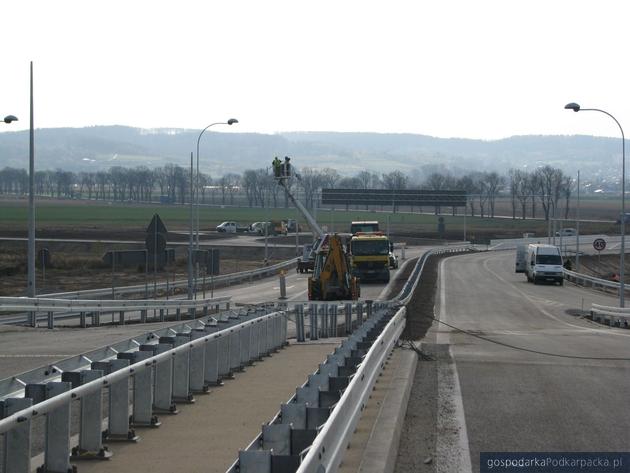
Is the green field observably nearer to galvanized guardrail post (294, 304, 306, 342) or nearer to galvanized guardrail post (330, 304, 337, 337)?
galvanized guardrail post (330, 304, 337, 337)

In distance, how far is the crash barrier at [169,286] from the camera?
1564 inches

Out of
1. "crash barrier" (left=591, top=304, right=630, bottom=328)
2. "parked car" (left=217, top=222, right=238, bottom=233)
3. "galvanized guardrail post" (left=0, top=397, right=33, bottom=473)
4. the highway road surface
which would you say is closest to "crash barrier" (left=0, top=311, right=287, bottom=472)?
"galvanized guardrail post" (left=0, top=397, right=33, bottom=473)

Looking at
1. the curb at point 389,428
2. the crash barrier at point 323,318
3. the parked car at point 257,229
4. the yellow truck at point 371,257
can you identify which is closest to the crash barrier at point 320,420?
the curb at point 389,428

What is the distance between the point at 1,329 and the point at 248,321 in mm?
12918

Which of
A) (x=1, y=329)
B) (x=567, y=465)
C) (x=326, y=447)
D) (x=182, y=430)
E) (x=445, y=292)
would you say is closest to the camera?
(x=326, y=447)

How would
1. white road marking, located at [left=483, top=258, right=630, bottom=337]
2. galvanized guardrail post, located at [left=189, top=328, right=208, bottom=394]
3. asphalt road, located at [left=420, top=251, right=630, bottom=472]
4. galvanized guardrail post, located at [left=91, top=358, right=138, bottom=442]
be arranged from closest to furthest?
galvanized guardrail post, located at [left=91, top=358, right=138, bottom=442]
asphalt road, located at [left=420, top=251, right=630, bottom=472]
galvanized guardrail post, located at [left=189, top=328, right=208, bottom=394]
white road marking, located at [left=483, top=258, right=630, bottom=337]

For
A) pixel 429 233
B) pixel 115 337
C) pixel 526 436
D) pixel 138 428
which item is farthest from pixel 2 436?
pixel 429 233

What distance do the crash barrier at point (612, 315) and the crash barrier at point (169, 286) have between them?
17276 mm

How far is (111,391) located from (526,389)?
7524 mm

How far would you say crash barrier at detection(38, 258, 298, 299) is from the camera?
39731 millimetres

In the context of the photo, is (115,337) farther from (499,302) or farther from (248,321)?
(499,302)

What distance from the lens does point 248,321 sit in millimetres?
18500

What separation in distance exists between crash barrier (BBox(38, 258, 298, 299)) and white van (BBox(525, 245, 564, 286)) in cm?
1777

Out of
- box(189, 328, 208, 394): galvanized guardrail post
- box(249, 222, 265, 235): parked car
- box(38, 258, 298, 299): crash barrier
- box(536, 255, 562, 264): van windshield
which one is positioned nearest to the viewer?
box(189, 328, 208, 394): galvanized guardrail post
